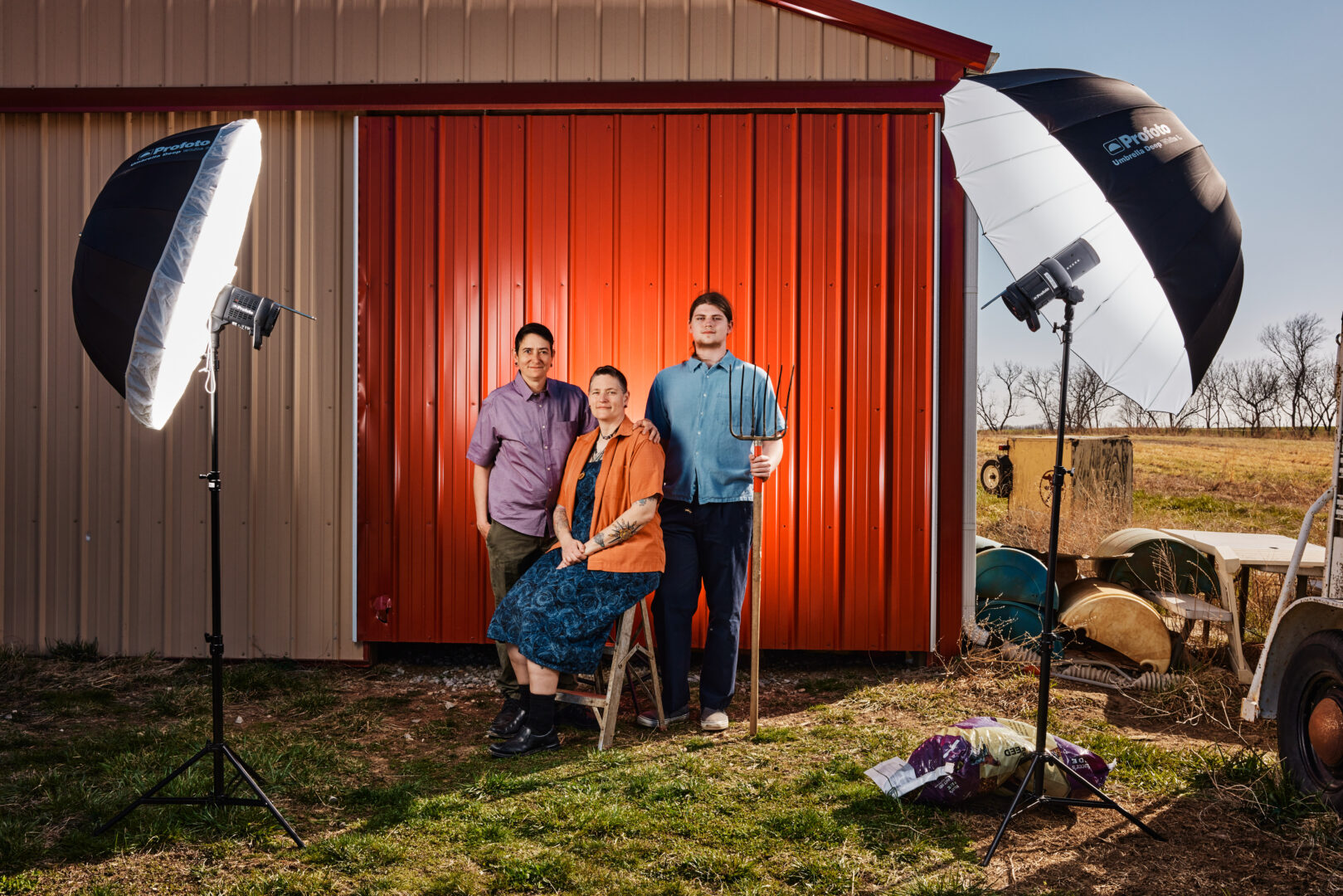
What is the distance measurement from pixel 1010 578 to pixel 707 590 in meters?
2.33

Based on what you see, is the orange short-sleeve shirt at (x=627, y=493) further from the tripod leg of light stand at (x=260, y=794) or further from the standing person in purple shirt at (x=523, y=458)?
the tripod leg of light stand at (x=260, y=794)

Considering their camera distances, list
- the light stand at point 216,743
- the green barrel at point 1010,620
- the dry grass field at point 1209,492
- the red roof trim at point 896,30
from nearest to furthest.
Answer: the light stand at point 216,743, the red roof trim at point 896,30, the green barrel at point 1010,620, the dry grass field at point 1209,492

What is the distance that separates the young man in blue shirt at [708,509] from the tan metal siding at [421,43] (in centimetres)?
194

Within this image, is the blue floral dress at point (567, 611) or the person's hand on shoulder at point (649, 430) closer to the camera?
the blue floral dress at point (567, 611)

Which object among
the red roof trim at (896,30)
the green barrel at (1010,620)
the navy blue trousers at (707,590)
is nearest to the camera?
the navy blue trousers at (707,590)

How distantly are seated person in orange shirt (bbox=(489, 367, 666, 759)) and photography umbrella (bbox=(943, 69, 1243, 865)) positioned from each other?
1.73m

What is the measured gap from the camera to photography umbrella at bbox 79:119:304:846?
2.59 meters

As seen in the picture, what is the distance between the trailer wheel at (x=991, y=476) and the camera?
1334 cm

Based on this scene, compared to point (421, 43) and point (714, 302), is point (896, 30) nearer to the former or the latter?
point (714, 302)

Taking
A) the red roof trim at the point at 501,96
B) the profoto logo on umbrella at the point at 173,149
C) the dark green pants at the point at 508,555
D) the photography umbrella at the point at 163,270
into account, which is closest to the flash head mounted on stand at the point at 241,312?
the photography umbrella at the point at 163,270

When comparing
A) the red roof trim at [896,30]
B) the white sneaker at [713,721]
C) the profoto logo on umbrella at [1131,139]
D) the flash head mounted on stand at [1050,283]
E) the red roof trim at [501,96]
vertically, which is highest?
the red roof trim at [896,30]

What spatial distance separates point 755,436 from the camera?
12.8 ft

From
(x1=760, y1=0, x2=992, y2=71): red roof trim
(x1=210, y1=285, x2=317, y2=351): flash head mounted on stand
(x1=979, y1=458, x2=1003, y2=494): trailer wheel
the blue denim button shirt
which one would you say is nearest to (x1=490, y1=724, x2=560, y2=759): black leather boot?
the blue denim button shirt

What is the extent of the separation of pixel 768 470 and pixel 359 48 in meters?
3.70
